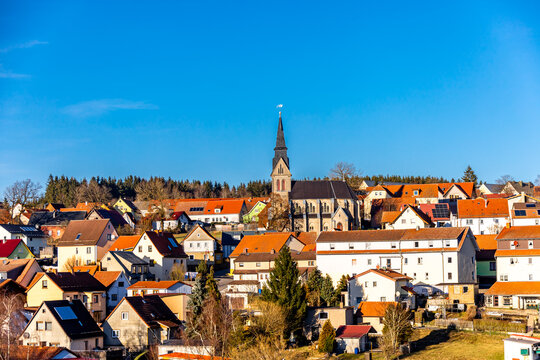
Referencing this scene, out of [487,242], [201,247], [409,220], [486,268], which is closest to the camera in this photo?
[486,268]

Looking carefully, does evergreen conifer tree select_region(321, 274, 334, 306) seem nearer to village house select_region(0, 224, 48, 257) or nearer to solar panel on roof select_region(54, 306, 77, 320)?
solar panel on roof select_region(54, 306, 77, 320)

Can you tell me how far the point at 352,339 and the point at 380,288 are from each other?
928 centimetres

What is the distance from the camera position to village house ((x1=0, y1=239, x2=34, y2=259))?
8194 cm

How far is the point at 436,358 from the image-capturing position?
154 ft

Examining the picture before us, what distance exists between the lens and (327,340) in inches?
1970

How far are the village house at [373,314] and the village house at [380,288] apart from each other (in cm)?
207

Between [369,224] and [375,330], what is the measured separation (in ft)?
160

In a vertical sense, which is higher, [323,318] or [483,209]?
[483,209]

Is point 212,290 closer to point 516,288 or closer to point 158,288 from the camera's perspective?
point 158,288

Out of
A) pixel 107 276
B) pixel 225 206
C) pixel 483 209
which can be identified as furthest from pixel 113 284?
pixel 225 206

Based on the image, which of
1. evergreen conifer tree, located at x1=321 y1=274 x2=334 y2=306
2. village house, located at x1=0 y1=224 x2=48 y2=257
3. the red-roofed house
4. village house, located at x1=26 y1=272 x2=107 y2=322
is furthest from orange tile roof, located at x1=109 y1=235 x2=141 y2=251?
the red-roofed house

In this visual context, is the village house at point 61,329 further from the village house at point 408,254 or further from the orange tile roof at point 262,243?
the orange tile roof at point 262,243

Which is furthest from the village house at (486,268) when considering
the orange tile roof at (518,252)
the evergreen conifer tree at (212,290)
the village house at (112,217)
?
the village house at (112,217)

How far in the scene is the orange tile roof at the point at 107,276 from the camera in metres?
64.0
